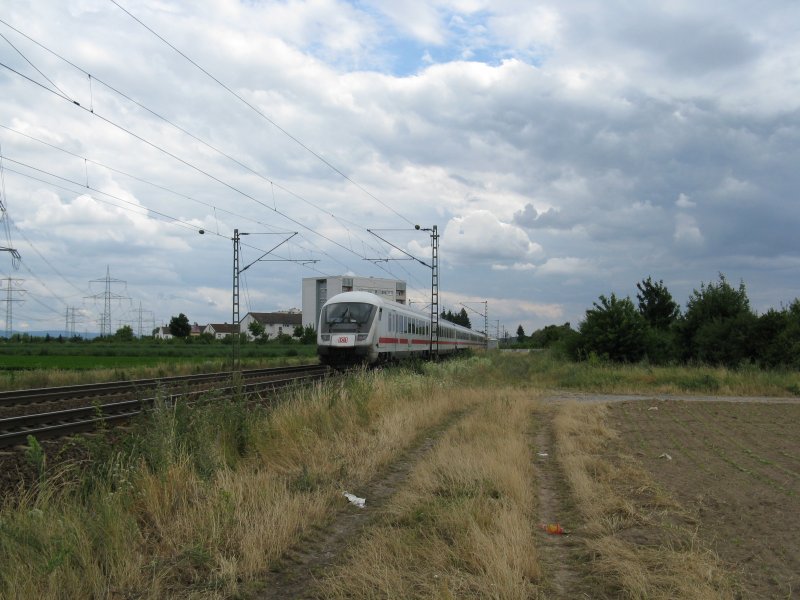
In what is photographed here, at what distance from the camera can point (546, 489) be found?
27.3ft

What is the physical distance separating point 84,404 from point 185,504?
1216 cm

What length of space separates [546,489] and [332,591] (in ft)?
14.0

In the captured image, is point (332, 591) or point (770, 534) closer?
point (332, 591)

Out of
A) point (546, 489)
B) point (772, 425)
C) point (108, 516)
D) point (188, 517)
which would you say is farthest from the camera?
point (772, 425)

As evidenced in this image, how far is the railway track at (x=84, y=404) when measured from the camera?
10.7m

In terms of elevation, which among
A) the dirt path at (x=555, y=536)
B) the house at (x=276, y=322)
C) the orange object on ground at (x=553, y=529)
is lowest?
the dirt path at (x=555, y=536)

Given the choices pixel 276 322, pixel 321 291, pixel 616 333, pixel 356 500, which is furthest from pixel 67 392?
pixel 276 322

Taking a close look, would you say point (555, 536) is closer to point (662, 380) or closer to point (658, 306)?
point (662, 380)

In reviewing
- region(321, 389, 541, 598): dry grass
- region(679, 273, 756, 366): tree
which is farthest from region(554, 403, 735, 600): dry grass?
region(679, 273, 756, 366): tree

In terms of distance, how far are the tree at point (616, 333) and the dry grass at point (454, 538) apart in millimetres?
29147

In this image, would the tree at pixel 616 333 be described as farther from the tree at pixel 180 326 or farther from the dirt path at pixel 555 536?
the tree at pixel 180 326

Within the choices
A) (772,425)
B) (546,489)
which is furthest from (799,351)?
(546,489)

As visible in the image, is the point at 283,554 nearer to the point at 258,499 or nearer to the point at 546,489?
the point at 258,499

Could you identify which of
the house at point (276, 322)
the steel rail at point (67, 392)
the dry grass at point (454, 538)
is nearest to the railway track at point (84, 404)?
the steel rail at point (67, 392)
